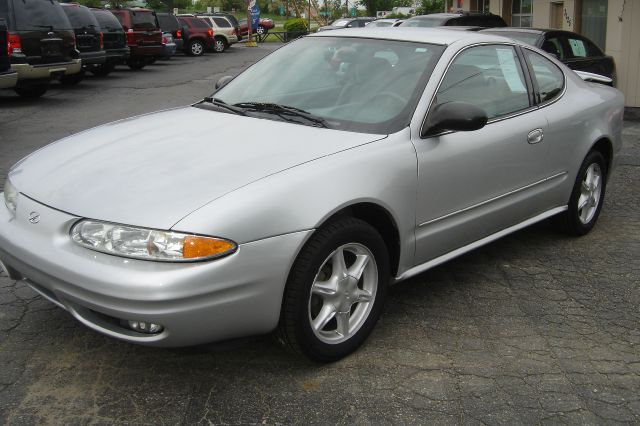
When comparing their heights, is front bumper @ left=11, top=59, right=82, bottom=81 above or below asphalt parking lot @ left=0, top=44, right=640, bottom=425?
above

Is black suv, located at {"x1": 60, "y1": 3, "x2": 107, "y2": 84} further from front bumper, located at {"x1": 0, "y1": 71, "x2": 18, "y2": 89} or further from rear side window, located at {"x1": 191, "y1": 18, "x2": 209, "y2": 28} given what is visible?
rear side window, located at {"x1": 191, "y1": 18, "x2": 209, "y2": 28}

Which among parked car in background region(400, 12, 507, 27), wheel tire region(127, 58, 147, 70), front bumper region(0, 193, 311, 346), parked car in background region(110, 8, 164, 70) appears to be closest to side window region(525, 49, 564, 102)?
front bumper region(0, 193, 311, 346)

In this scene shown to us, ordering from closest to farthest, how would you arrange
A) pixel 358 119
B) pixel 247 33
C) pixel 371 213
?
pixel 371 213
pixel 358 119
pixel 247 33

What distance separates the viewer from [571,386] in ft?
11.1

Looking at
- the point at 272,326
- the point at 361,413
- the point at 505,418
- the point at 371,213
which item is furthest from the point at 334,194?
the point at 505,418

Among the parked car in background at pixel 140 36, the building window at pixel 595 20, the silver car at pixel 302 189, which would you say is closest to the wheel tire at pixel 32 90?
the parked car in background at pixel 140 36

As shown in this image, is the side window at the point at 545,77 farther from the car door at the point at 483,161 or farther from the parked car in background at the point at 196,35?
the parked car in background at the point at 196,35

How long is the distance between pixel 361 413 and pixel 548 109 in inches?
103

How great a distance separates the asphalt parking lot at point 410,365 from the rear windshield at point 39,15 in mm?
9445

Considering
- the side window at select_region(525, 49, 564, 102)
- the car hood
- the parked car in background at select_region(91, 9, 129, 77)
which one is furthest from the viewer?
the parked car in background at select_region(91, 9, 129, 77)

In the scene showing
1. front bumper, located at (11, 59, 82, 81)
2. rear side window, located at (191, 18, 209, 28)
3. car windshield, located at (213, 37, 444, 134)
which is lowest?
rear side window, located at (191, 18, 209, 28)

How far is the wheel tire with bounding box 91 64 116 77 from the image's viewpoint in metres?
19.1

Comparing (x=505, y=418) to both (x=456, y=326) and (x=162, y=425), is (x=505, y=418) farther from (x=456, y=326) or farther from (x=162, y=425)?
(x=162, y=425)

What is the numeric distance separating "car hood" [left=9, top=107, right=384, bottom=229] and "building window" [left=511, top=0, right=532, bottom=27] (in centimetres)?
1605
